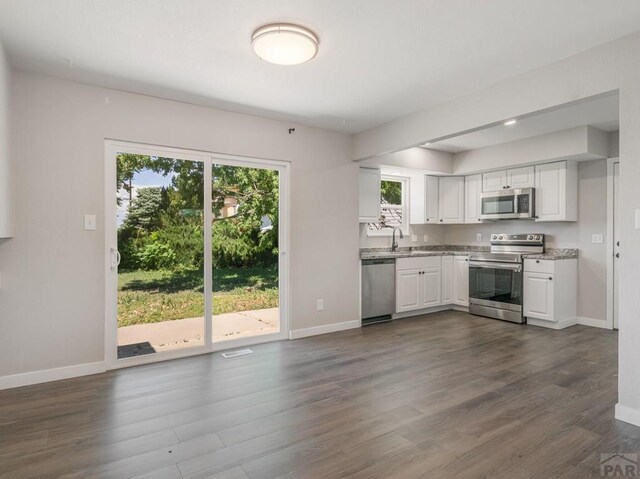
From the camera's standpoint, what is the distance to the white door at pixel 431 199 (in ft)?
19.5

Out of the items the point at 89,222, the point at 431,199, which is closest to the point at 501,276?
the point at 431,199

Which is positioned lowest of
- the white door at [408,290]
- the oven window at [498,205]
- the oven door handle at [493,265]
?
the white door at [408,290]

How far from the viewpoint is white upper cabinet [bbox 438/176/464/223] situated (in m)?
5.95

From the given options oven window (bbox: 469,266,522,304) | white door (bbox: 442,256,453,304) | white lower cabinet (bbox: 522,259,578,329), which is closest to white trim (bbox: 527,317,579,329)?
white lower cabinet (bbox: 522,259,578,329)

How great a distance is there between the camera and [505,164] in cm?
514

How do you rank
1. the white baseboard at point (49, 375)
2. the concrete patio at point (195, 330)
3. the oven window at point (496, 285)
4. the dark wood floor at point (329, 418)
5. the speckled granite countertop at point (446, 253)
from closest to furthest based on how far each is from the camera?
the dark wood floor at point (329, 418)
the white baseboard at point (49, 375)
the concrete patio at point (195, 330)
the speckled granite countertop at point (446, 253)
the oven window at point (496, 285)

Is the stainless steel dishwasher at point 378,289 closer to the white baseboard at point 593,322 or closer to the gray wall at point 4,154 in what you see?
the white baseboard at point 593,322

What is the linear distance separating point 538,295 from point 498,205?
138 cm

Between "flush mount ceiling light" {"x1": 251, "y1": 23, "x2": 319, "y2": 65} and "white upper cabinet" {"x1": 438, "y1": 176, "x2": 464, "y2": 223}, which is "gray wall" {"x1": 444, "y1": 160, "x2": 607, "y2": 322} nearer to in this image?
"white upper cabinet" {"x1": 438, "y1": 176, "x2": 464, "y2": 223}

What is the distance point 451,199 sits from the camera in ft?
19.7

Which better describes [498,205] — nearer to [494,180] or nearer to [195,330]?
[494,180]

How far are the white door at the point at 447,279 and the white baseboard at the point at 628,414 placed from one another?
3382mm

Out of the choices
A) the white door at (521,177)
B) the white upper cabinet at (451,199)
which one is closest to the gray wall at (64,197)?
the white upper cabinet at (451,199)

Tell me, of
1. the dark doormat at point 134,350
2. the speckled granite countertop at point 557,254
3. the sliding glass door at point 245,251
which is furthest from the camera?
the speckled granite countertop at point 557,254
